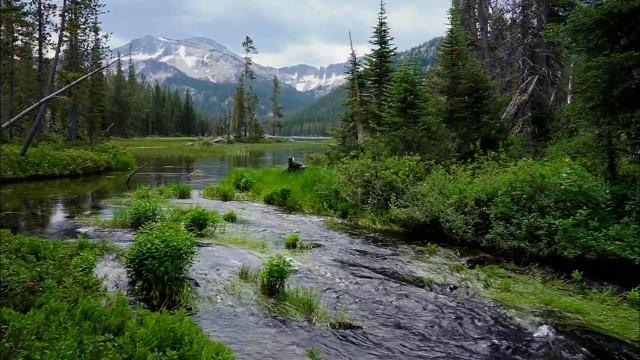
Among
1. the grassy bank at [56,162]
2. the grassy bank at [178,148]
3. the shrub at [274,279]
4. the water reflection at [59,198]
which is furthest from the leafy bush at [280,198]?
the grassy bank at [178,148]

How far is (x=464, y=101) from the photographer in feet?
70.4

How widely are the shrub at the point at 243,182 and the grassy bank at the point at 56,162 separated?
1197 cm

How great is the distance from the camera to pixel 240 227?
1722cm

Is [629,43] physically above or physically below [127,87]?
below

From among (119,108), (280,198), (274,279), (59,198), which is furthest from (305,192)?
(119,108)

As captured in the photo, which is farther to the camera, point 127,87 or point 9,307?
point 127,87

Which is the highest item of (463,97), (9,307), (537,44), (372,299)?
(537,44)

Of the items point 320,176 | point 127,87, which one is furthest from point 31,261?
point 127,87

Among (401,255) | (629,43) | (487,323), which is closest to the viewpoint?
(487,323)

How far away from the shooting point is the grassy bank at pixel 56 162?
28.2m

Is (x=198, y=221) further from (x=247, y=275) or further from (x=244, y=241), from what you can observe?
(x=247, y=275)

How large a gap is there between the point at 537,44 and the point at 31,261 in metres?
24.2

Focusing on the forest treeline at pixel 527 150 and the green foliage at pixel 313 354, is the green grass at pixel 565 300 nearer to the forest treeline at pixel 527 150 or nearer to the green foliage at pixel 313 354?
the forest treeline at pixel 527 150

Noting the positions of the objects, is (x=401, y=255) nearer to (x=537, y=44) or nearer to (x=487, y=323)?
(x=487, y=323)
